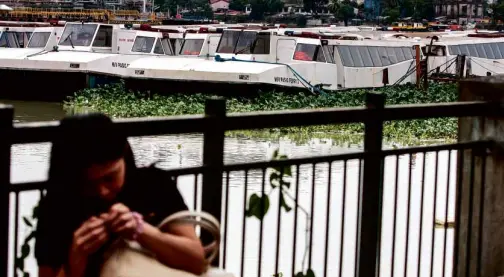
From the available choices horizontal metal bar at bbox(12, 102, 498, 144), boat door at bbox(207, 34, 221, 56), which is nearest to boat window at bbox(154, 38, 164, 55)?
boat door at bbox(207, 34, 221, 56)

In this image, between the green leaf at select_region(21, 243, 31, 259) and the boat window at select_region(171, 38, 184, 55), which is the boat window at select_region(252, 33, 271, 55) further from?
the green leaf at select_region(21, 243, 31, 259)

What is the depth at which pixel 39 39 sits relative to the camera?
4097 centimetres

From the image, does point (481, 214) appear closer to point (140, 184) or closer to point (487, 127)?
point (487, 127)

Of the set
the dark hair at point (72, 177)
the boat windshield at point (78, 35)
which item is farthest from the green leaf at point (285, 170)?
the boat windshield at point (78, 35)

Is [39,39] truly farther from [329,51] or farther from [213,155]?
[213,155]

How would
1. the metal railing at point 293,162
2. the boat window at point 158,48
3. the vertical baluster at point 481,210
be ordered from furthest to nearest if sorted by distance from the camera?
the boat window at point 158,48
the vertical baluster at point 481,210
the metal railing at point 293,162

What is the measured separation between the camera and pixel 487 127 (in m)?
6.71

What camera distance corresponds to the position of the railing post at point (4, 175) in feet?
13.4

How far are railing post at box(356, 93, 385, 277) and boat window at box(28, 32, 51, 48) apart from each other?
3554cm

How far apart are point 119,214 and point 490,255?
12.8 feet

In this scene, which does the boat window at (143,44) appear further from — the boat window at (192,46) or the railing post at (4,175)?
the railing post at (4,175)

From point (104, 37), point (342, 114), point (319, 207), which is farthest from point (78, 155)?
point (104, 37)

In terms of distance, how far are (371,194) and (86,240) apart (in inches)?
94.9

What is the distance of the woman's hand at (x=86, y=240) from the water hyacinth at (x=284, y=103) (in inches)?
831
